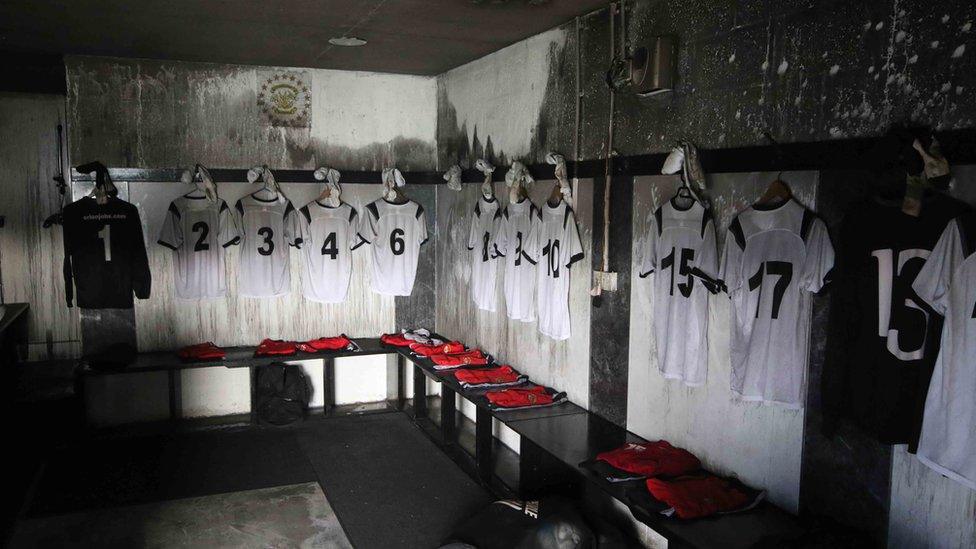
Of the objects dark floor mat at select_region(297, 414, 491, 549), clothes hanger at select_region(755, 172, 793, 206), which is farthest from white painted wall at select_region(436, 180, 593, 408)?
clothes hanger at select_region(755, 172, 793, 206)

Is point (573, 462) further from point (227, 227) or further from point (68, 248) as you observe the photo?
point (68, 248)

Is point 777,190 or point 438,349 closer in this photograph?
point 777,190

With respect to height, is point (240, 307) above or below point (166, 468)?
above

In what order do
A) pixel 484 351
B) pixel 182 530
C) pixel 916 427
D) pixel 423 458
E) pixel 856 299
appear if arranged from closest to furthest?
pixel 916 427 < pixel 856 299 < pixel 182 530 < pixel 423 458 < pixel 484 351

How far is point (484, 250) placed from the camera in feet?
19.9

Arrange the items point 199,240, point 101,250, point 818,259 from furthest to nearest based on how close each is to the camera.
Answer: point 199,240
point 101,250
point 818,259

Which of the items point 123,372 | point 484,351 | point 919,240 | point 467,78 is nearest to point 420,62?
point 467,78

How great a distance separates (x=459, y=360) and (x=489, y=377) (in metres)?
0.58

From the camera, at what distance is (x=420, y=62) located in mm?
6352

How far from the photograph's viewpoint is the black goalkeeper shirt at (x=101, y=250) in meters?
6.13

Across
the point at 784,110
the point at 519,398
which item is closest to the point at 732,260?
the point at 784,110

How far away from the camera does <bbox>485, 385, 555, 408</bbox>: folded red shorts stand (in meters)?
4.87

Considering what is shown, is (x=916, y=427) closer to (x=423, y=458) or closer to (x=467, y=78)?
(x=423, y=458)

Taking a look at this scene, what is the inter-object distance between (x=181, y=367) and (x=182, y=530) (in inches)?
75.9
